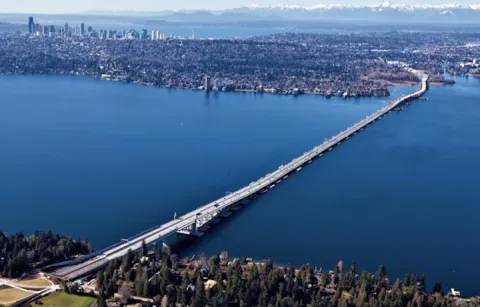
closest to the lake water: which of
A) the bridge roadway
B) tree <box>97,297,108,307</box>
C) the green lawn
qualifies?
the bridge roadway

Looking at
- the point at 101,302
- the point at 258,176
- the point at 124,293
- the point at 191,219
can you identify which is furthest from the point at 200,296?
the point at 258,176

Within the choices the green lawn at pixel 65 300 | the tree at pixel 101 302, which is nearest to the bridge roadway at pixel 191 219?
the green lawn at pixel 65 300

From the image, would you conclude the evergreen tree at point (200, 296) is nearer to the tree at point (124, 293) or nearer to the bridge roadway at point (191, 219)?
the tree at point (124, 293)

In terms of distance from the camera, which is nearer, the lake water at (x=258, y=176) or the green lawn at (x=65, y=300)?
the green lawn at (x=65, y=300)

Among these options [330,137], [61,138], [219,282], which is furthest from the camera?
[330,137]

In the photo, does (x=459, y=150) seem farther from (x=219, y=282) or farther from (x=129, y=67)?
(x=129, y=67)

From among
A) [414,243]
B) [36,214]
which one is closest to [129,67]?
[36,214]
